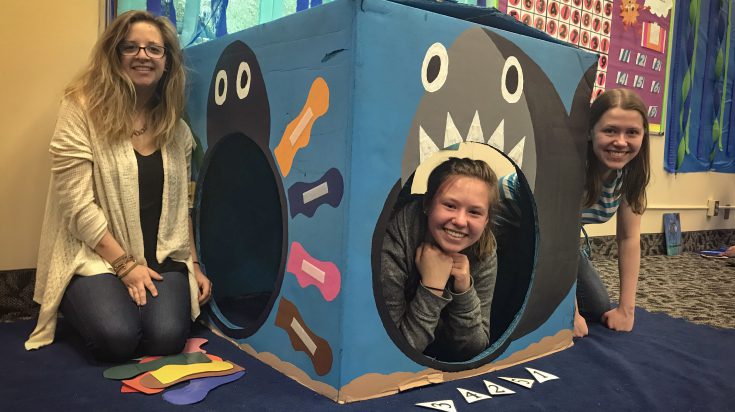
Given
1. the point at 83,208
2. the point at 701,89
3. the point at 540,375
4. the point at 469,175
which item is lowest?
the point at 540,375

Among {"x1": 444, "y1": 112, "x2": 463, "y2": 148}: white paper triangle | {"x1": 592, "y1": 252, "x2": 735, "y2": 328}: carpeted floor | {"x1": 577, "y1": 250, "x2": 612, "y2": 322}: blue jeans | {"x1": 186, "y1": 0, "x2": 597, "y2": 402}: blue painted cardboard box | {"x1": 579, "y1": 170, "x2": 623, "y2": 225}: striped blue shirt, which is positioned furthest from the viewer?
{"x1": 592, "y1": 252, "x2": 735, "y2": 328}: carpeted floor

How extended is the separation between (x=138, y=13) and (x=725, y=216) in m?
4.04

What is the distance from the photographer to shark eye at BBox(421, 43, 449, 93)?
3.59ft

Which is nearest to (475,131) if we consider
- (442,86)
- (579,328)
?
(442,86)

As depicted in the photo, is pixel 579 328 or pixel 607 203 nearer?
pixel 579 328

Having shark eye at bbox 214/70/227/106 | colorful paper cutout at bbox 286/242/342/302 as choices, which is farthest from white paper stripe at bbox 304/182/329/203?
shark eye at bbox 214/70/227/106

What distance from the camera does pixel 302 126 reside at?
1139 millimetres

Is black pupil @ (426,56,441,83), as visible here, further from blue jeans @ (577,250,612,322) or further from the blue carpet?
blue jeans @ (577,250,612,322)

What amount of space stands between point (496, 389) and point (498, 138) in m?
0.53

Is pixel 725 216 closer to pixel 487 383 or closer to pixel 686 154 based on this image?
pixel 686 154

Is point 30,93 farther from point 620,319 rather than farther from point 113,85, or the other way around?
point 620,319

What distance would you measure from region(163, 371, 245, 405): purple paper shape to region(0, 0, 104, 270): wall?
30.2 inches

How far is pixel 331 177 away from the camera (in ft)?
3.48

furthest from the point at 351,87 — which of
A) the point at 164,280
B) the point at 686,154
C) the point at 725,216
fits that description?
the point at 725,216
